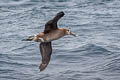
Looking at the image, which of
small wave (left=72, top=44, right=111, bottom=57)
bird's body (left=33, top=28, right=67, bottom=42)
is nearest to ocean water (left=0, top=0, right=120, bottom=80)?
small wave (left=72, top=44, right=111, bottom=57)

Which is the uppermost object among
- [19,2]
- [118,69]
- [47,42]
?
[47,42]

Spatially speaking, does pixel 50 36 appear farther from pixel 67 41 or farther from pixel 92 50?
pixel 67 41

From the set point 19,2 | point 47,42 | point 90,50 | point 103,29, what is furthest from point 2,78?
point 19,2

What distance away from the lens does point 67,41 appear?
18.8 metres

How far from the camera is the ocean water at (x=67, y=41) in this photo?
14875 mm

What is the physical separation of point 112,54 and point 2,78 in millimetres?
5256

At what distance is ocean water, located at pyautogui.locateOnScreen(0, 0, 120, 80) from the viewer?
14875mm

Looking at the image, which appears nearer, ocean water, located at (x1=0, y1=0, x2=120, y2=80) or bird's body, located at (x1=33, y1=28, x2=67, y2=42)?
bird's body, located at (x1=33, y1=28, x2=67, y2=42)

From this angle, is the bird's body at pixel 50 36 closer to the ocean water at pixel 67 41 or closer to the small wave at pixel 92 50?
the ocean water at pixel 67 41

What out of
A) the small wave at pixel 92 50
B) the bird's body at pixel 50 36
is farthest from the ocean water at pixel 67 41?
the bird's body at pixel 50 36

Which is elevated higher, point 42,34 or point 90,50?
point 42,34

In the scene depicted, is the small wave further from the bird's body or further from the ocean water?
the bird's body

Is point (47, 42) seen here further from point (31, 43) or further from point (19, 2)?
point (19, 2)

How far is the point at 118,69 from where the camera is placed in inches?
594
